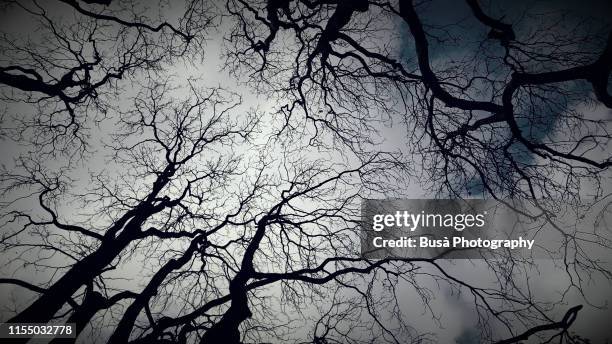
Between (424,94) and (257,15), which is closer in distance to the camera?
(424,94)

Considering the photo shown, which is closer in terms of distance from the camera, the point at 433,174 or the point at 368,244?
the point at 433,174

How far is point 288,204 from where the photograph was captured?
651 centimetres

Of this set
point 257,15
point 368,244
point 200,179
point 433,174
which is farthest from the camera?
point 200,179

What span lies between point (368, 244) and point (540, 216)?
10.3 ft

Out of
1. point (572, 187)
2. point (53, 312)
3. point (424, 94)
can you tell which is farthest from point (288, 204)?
point (572, 187)

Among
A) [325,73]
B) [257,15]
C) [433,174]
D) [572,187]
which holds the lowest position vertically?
[572,187]

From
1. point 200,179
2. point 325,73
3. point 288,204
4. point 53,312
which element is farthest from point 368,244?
point 53,312

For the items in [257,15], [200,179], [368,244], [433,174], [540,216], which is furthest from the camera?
[200,179]

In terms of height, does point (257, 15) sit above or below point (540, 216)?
above

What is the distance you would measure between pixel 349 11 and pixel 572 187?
15.4ft

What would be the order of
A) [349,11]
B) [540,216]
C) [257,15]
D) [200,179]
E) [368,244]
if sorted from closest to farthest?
[540,216] → [349,11] → [257,15] → [368,244] → [200,179]

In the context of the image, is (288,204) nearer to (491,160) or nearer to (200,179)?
(200,179)

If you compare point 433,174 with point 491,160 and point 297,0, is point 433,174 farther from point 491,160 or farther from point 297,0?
point 297,0

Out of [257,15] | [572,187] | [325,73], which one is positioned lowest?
[572,187]
